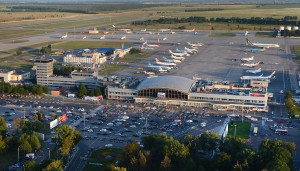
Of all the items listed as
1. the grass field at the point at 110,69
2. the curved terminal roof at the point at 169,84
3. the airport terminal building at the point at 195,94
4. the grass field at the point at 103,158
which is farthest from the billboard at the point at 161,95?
the grass field at the point at 110,69

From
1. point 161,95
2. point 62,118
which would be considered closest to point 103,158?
point 62,118

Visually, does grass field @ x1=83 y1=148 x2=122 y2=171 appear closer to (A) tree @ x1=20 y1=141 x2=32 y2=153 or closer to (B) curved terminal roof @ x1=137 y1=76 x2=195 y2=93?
(A) tree @ x1=20 y1=141 x2=32 y2=153

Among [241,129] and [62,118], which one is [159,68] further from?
[241,129]

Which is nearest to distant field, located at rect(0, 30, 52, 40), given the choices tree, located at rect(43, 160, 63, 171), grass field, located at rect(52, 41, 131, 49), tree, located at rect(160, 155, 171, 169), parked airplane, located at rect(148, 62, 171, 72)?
grass field, located at rect(52, 41, 131, 49)

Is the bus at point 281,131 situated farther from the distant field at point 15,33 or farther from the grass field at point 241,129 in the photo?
the distant field at point 15,33

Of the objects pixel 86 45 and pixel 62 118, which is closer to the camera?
pixel 62 118

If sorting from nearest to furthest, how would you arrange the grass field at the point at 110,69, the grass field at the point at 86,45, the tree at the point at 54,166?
the tree at the point at 54,166
the grass field at the point at 110,69
the grass field at the point at 86,45

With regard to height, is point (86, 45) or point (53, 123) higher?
point (86, 45)
